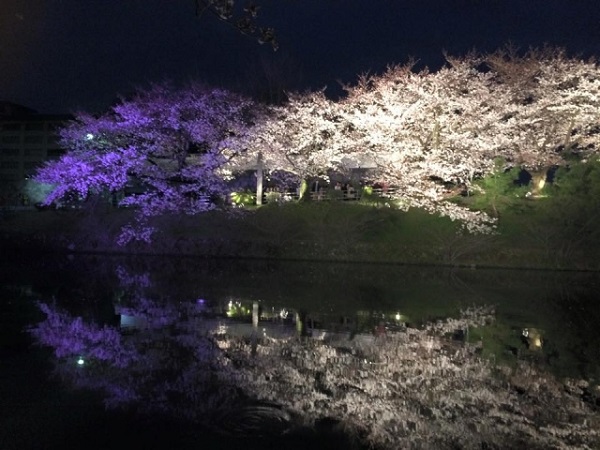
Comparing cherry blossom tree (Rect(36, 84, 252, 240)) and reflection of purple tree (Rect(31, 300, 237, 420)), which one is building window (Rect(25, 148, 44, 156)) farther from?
reflection of purple tree (Rect(31, 300, 237, 420))

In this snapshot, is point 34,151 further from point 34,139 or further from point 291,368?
point 291,368

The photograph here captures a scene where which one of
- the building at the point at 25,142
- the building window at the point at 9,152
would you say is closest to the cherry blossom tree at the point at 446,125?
the building at the point at 25,142

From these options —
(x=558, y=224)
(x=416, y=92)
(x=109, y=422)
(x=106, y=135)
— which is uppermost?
(x=416, y=92)

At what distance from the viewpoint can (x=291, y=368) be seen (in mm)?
7391

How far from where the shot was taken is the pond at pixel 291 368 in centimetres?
518

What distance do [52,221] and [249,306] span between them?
2658cm

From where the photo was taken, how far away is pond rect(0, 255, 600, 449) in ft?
17.0

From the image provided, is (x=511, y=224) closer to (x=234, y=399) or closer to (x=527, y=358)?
(x=527, y=358)

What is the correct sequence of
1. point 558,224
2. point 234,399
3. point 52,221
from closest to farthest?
point 234,399, point 558,224, point 52,221

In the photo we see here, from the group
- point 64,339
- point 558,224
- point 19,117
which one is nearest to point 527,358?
point 64,339

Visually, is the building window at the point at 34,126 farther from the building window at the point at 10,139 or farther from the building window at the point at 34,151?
the building window at the point at 34,151

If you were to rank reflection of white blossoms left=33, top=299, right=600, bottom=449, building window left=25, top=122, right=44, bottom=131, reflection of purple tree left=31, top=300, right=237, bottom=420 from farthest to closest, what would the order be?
building window left=25, top=122, right=44, bottom=131 → reflection of purple tree left=31, top=300, right=237, bottom=420 → reflection of white blossoms left=33, top=299, right=600, bottom=449

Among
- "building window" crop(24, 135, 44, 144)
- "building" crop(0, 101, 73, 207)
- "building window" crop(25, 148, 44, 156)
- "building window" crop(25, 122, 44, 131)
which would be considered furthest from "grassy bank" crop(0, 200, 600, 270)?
"building window" crop(25, 122, 44, 131)

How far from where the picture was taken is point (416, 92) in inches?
1130
